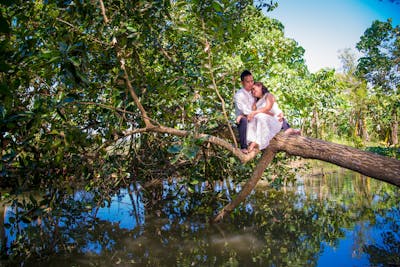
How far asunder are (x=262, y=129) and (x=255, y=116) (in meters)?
0.20

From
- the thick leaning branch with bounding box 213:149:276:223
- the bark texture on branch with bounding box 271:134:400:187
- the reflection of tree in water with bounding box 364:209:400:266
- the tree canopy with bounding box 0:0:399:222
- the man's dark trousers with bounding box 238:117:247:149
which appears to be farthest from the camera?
the thick leaning branch with bounding box 213:149:276:223

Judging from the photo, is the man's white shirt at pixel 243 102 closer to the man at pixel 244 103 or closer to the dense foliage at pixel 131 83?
the man at pixel 244 103

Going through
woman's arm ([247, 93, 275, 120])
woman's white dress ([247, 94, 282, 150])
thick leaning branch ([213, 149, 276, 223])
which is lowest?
thick leaning branch ([213, 149, 276, 223])

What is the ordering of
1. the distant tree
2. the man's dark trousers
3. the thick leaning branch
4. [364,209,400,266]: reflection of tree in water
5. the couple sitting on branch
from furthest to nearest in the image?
1. the distant tree
2. the thick leaning branch
3. the man's dark trousers
4. the couple sitting on branch
5. [364,209,400,266]: reflection of tree in water

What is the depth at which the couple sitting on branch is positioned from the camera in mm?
3834

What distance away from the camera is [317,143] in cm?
364

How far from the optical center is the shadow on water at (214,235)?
377 centimetres

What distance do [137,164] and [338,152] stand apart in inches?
141

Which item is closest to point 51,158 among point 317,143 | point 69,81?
point 69,81

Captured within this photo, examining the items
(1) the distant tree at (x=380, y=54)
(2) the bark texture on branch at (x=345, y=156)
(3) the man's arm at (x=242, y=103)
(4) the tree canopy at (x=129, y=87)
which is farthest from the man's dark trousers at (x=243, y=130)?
(1) the distant tree at (x=380, y=54)

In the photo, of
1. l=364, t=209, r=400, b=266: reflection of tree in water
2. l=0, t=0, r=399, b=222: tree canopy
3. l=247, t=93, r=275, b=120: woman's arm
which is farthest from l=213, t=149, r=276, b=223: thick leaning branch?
l=364, t=209, r=400, b=266: reflection of tree in water

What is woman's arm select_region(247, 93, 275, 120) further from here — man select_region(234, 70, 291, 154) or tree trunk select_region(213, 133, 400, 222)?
tree trunk select_region(213, 133, 400, 222)

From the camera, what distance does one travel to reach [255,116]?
3885mm

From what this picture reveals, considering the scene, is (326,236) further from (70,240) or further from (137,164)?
(70,240)
